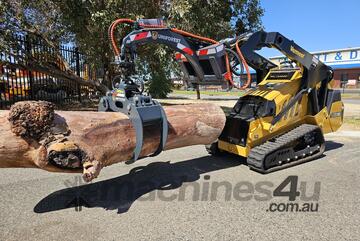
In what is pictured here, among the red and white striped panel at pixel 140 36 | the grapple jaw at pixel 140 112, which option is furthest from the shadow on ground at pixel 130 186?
the red and white striped panel at pixel 140 36

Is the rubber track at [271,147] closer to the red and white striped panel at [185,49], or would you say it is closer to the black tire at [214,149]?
the black tire at [214,149]

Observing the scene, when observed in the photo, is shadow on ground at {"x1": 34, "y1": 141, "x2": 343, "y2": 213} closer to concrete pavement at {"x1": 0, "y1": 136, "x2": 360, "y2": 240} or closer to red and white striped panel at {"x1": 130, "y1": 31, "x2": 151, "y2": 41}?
concrete pavement at {"x1": 0, "y1": 136, "x2": 360, "y2": 240}

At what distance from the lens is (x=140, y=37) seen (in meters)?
4.82

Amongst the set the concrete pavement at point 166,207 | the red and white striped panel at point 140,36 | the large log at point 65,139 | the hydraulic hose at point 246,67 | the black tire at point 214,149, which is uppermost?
the red and white striped panel at point 140,36

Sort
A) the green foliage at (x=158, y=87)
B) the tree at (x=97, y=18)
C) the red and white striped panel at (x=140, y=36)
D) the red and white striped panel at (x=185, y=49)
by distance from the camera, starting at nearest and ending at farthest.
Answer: the red and white striped panel at (x=140, y=36) → the red and white striped panel at (x=185, y=49) → the tree at (x=97, y=18) → the green foliage at (x=158, y=87)

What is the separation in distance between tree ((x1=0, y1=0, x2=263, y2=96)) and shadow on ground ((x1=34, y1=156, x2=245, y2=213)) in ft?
20.4

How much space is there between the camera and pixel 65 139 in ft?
11.5

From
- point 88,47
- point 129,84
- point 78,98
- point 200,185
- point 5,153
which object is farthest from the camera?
point 78,98

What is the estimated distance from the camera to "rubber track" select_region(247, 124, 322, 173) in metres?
5.26

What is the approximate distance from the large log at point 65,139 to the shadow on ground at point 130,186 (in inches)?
20.6

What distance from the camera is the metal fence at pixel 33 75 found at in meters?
11.6

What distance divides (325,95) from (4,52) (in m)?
9.92

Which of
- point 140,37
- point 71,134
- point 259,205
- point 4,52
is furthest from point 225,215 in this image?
point 4,52

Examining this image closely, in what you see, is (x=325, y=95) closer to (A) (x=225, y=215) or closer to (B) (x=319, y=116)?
(B) (x=319, y=116)
